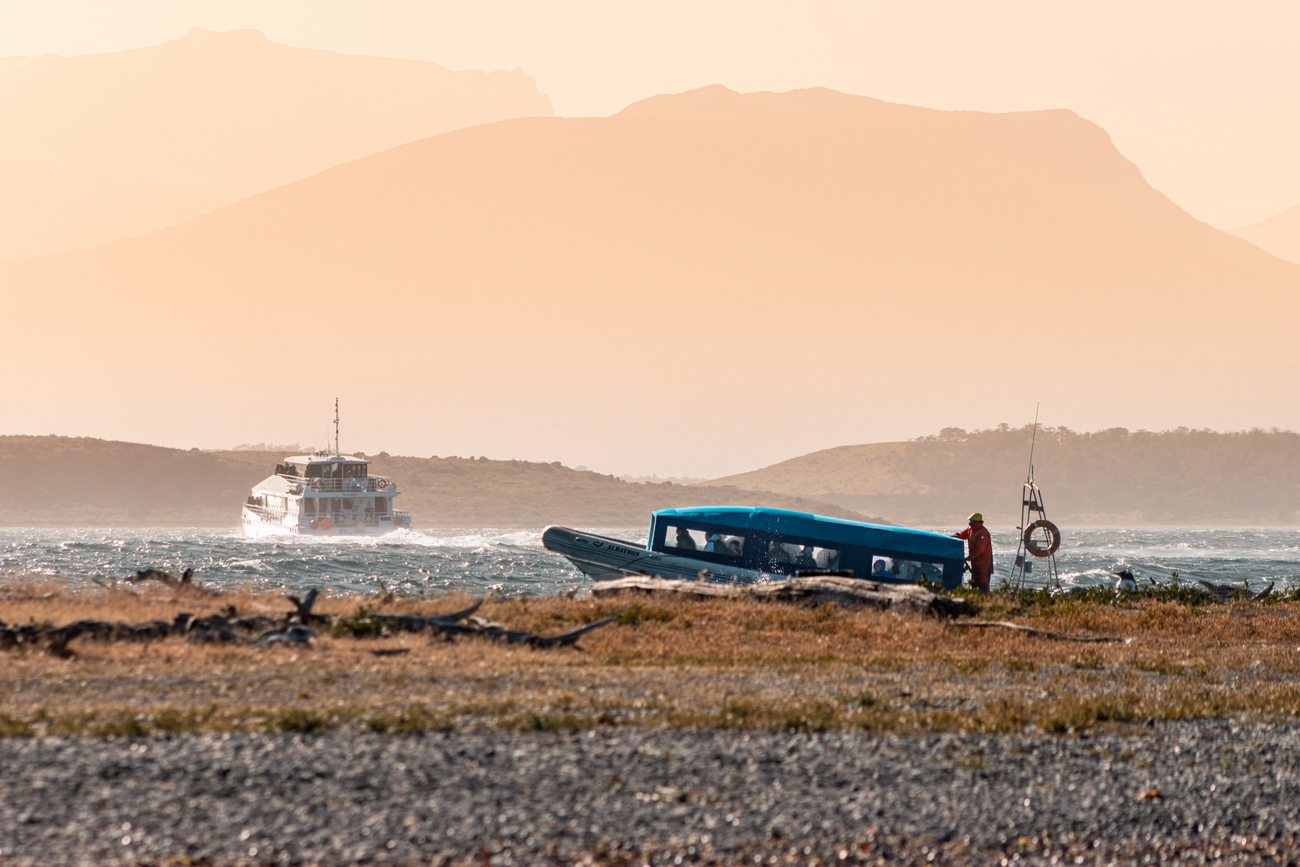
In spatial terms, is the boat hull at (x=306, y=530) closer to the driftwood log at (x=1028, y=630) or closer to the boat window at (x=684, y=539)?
the boat window at (x=684, y=539)

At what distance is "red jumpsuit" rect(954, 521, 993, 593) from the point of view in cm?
3319

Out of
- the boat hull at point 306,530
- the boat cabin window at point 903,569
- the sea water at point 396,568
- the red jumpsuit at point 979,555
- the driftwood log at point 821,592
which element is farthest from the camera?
the boat hull at point 306,530

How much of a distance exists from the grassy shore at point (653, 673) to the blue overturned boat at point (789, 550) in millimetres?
8371

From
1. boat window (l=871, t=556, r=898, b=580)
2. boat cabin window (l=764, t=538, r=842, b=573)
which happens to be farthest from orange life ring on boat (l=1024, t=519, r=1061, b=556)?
boat cabin window (l=764, t=538, r=842, b=573)

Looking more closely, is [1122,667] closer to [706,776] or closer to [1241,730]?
[1241,730]

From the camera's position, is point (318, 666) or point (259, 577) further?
point (259, 577)

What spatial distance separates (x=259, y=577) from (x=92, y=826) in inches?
1595

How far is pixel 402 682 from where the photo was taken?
1534 centimetres

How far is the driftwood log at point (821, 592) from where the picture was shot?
85.0 ft

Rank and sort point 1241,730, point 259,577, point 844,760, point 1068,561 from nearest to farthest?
point 844,760 → point 1241,730 → point 259,577 → point 1068,561

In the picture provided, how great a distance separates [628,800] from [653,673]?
719 centimetres

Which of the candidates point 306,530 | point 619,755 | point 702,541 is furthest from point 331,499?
point 619,755

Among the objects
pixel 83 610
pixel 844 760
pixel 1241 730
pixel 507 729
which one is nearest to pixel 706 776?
pixel 844 760

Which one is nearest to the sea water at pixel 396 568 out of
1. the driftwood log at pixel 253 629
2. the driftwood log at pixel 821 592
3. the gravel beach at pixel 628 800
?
the driftwood log at pixel 821 592
